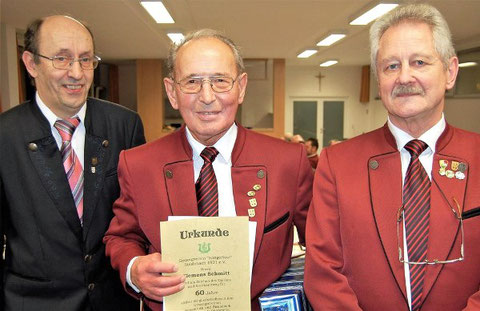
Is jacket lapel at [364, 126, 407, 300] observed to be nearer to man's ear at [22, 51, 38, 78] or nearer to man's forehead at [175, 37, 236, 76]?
man's forehead at [175, 37, 236, 76]

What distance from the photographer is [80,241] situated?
1759 mm

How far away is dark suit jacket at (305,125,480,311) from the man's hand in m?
0.48

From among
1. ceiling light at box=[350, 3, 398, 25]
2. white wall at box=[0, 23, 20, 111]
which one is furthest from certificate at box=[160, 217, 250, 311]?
white wall at box=[0, 23, 20, 111]

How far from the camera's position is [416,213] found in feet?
4.53

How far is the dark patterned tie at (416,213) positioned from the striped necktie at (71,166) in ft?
4.33

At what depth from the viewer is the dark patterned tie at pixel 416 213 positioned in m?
1.35

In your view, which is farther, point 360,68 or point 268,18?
point 360,68

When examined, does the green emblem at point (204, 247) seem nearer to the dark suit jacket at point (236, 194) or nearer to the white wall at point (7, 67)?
the dark suit jacket at point (236, 194)

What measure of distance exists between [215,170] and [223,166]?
0.04 meters

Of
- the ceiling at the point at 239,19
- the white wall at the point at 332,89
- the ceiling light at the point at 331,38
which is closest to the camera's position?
the ceiling at the point at 239,19

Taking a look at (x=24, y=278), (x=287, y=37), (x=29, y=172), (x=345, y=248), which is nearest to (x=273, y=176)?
(x=345, y=248)

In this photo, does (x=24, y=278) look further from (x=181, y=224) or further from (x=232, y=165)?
(x=232, y=165)

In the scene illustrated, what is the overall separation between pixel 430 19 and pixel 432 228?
0.71 meters

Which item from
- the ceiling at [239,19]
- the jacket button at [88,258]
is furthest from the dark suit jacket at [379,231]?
the ceiling at [239,19]
